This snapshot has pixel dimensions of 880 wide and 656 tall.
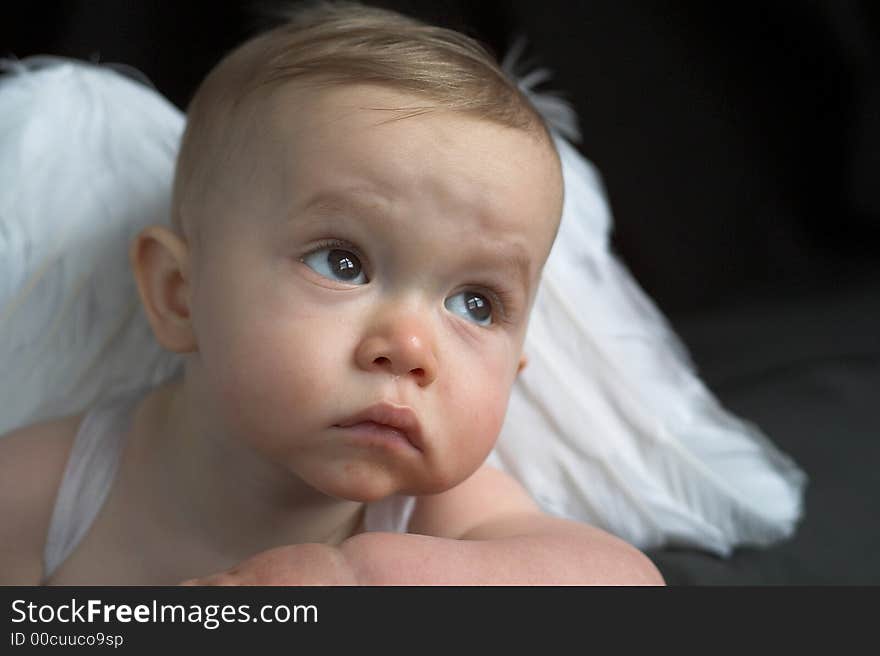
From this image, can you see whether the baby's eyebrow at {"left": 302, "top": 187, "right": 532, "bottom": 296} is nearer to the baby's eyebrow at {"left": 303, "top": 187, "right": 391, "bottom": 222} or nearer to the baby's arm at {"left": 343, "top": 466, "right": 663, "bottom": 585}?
the baby's eyebrow at {"left": 303, "top": 187, "right": 391, "bottom": 222}

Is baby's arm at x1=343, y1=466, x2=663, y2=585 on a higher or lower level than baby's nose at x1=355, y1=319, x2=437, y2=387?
lower

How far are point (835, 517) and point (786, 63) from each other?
1.06 meters

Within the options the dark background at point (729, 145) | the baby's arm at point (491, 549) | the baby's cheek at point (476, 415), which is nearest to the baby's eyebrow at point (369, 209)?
the baby's cheek at point (476, 415)

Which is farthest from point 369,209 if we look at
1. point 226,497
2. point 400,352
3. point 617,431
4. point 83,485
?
point 617,431

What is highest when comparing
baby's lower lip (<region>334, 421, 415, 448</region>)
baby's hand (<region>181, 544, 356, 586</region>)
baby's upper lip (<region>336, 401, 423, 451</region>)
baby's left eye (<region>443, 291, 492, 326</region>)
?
baby's left eye (<region>443, 291, 492, 326</region>)

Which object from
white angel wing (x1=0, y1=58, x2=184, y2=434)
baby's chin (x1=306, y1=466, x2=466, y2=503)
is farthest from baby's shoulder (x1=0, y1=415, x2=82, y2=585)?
baby's chin (x1=306, y1=466, x2=466, y2=503)

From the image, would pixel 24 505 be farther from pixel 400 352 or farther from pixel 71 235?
pixel 400 352

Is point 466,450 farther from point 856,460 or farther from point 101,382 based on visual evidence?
point 856,460

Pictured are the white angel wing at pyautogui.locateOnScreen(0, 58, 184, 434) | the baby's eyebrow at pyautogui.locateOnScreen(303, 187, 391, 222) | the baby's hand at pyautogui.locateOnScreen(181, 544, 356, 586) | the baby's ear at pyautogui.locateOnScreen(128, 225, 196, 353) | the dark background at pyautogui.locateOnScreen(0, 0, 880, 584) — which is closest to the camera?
the baby's hand at pyautogui.locateOnScreen(181, 544, 356, 586)

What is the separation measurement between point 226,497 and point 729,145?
1432mm

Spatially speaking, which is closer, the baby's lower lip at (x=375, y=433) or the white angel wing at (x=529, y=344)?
the baby's lower lip at (x=375, y=433)

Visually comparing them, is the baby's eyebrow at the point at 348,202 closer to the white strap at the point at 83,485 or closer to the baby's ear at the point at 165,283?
the baby's ear at the point at 165,283

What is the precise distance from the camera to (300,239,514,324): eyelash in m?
0.97

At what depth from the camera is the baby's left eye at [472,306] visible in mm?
1019
